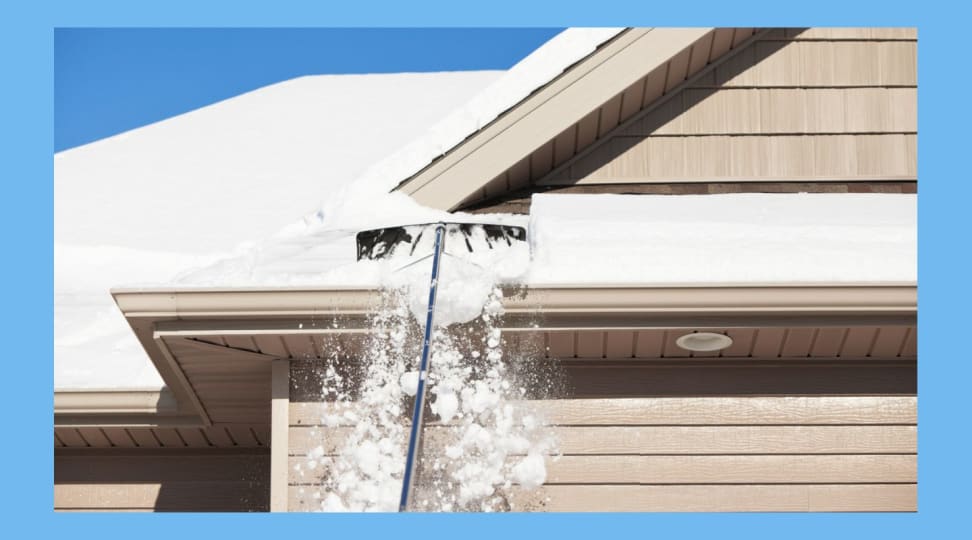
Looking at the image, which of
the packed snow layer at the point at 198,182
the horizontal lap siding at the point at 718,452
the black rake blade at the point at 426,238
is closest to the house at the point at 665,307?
the horizontal lap siding at the point at 718,452

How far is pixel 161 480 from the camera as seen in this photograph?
22.0 ft

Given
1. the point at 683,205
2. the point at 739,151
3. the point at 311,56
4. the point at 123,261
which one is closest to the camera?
the point at 683,205

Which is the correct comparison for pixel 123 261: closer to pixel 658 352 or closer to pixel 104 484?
pixel 104 484

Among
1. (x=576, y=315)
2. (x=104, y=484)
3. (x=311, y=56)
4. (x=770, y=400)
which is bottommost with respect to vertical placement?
(x=104, y=484)

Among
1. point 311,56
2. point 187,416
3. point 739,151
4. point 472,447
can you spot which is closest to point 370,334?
point 472,447

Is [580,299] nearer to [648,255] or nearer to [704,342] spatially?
[648,255]

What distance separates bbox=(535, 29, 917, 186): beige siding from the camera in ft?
20.7

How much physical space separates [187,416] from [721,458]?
2.39 m

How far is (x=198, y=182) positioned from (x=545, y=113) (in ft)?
12.1

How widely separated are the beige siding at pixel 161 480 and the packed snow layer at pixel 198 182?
61cm

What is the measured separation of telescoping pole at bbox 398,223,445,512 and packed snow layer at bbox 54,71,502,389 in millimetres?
1618

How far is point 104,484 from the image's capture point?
666cm

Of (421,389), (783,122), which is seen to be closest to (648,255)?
(421,389)

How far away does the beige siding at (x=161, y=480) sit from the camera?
21.8 ft
